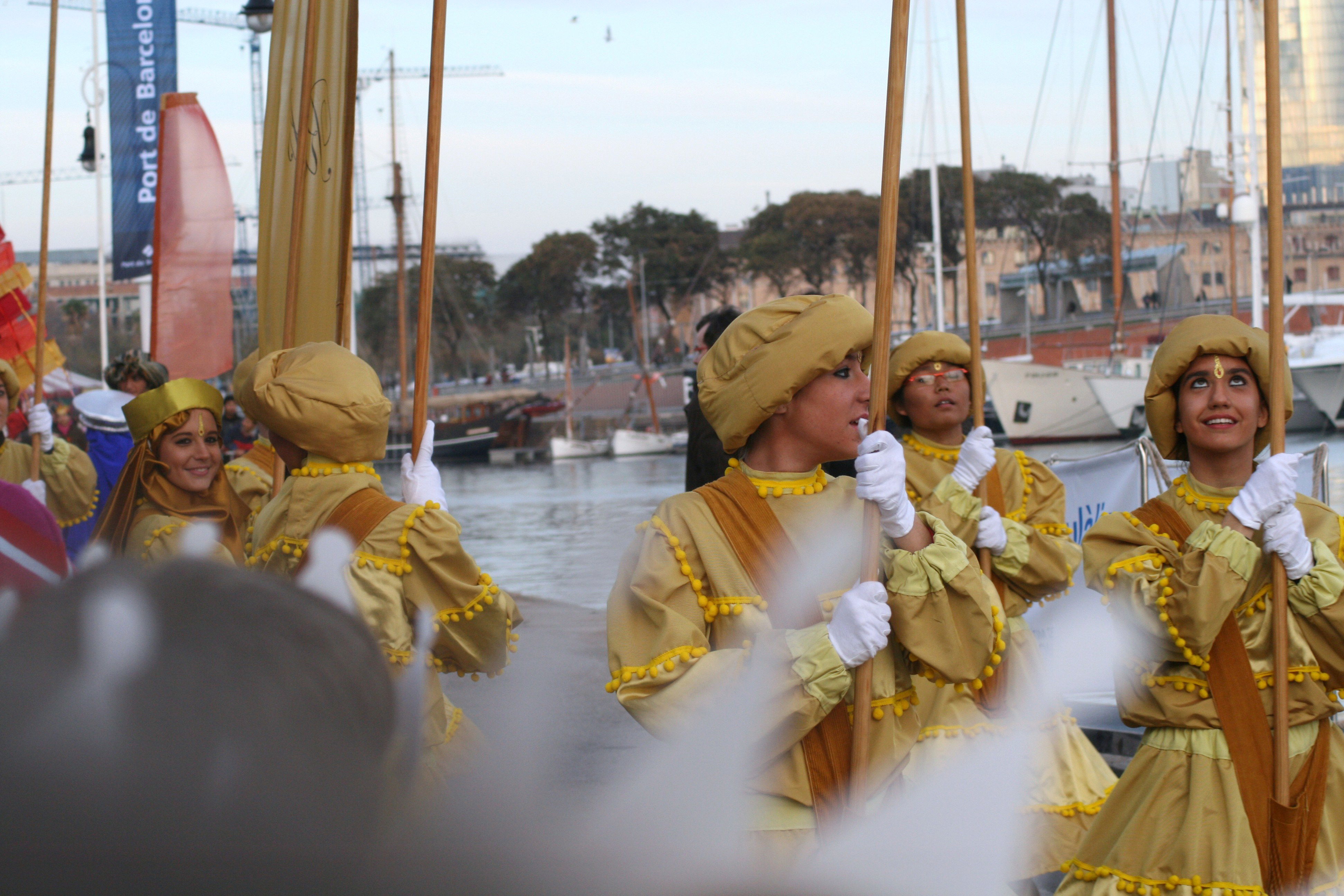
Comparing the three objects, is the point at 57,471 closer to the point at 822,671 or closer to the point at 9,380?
the point at 9,380

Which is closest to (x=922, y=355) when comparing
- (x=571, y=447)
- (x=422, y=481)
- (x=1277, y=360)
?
(x=1277, y=360)

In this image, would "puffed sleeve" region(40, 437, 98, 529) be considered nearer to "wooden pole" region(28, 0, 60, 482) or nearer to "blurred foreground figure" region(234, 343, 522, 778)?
"wooden pole" region(28, 0, 60, 482)

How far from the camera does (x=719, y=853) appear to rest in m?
0.94

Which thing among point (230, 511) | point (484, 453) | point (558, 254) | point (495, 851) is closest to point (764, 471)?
point (495, 851)

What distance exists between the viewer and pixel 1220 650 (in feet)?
10.0

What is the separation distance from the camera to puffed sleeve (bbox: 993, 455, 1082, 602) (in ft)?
13.8

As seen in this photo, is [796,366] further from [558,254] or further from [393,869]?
[558,254]

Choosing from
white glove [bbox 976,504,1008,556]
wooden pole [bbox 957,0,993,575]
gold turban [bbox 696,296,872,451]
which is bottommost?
white glove [bbox 976,504,1008,556]

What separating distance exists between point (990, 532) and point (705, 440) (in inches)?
49.8

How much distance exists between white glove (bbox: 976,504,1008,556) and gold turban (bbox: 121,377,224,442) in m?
2.55

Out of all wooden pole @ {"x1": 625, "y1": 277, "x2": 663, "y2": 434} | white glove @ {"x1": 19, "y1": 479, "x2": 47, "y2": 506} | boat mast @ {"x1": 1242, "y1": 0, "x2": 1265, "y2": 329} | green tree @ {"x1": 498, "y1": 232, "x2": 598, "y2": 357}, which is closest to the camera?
white glove @ {"x1": 19, "y1": 479, "x2": 47, "y2": 506}

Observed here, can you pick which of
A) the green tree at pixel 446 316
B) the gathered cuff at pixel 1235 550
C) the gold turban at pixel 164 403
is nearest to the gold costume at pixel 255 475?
the gold turban at pixel 164 403

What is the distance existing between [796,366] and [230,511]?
104 inches

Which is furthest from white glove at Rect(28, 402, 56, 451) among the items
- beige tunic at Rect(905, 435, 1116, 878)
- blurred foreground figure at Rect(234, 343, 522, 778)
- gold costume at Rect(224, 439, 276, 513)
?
beige tunic at Rect(905, 435, 1116, 878)
